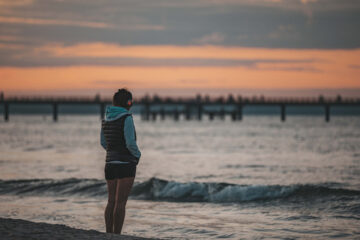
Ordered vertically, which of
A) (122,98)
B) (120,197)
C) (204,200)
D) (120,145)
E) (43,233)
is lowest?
(204,200)

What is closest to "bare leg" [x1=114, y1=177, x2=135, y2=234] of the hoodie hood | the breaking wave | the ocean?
the hoodie hood

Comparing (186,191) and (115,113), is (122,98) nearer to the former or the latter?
(115,113)

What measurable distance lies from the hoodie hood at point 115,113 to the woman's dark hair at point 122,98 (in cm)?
8

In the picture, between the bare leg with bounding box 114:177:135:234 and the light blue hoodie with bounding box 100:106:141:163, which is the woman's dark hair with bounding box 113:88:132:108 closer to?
the light blue hoodie with bounding box 100:106:141:163

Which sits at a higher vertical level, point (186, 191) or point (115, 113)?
point (115, 113)

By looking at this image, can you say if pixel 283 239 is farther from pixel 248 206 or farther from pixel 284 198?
pixel 284 198

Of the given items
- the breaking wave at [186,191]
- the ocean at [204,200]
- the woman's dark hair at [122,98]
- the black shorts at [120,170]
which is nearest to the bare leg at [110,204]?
the black shorts at [120,170]

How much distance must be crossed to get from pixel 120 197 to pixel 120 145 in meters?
0.67

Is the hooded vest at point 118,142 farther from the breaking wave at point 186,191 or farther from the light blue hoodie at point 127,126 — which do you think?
the breaking wave at point 186,191

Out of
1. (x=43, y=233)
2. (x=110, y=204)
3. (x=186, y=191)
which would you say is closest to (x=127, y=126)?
(x=110, y=204)

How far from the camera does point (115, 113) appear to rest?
7.01 m

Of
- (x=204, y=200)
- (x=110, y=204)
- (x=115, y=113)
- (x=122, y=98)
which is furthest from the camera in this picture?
(x=204, y=200)

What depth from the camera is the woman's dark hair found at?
711 centimetres

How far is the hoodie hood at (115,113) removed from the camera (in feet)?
23.0
